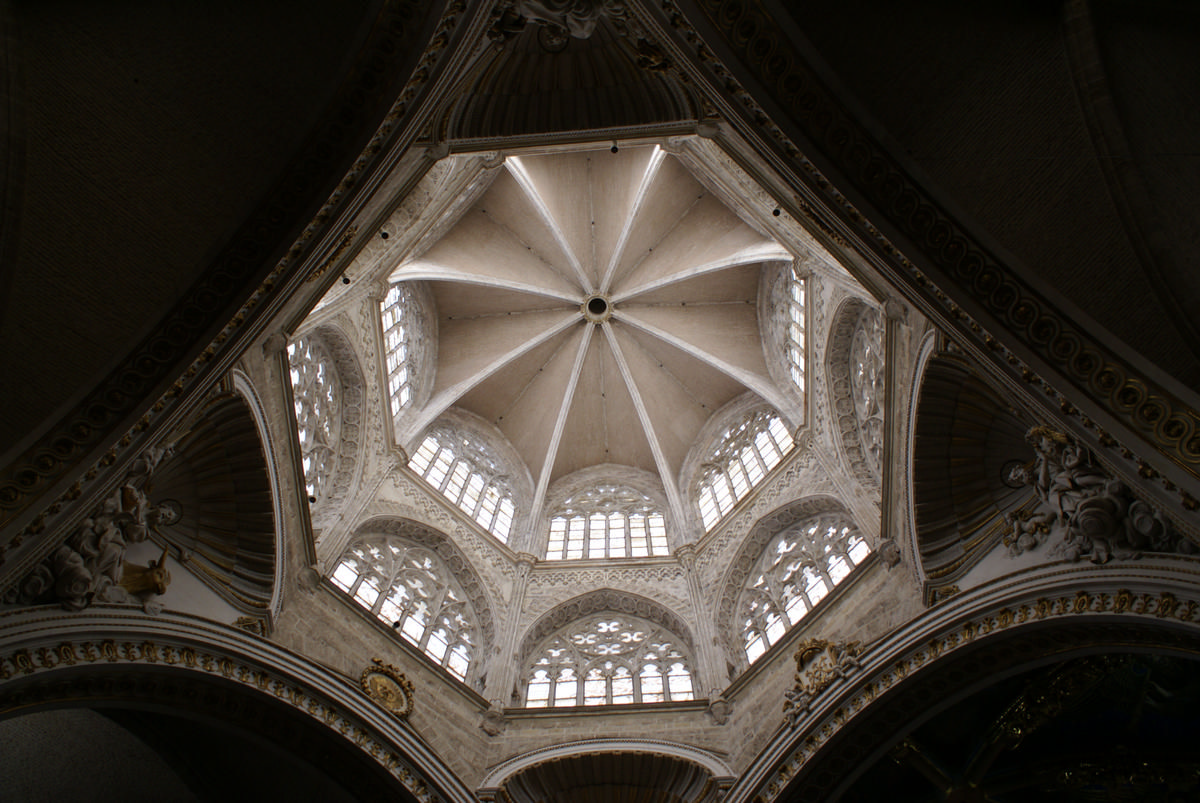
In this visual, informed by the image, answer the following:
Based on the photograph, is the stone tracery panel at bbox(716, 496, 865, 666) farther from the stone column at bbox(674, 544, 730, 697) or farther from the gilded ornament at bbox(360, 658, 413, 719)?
the gilded ornament at bbox(360, 658, 413, 719)

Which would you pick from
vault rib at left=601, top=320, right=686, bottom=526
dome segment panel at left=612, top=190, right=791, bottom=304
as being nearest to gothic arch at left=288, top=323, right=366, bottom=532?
vault rib at left=601, top=320, right=686, bottom=526

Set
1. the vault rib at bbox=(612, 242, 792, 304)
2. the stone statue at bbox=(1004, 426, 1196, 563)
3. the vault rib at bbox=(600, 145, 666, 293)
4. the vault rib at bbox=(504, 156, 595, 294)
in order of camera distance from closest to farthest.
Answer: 1. the stone statue at bbox=(1004, 426, 1196, 563)
2. the vault rib at bbox=(612, 242, 792, 304)
3. the vault rib at bbox=(600, 145, 666, 293)
4. the vault rib at bbox=(504, 156, 595, 294)

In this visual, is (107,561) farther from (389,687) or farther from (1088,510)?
(1088,510)

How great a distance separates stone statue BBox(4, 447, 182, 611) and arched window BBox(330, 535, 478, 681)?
3759mm

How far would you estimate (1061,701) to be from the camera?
8.98 m

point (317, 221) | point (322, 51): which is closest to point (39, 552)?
point (317, 221)

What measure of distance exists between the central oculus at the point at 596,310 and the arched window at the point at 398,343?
4518mm

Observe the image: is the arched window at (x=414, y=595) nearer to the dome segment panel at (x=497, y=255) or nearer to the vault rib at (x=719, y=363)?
the dome segment panel at (x=497, y=255)

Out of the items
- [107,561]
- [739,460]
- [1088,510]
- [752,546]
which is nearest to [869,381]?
[752,546]

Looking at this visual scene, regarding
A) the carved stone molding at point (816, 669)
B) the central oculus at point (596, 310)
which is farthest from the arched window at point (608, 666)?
the central oculus at point (596, 310)

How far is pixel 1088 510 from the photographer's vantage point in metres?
6.96

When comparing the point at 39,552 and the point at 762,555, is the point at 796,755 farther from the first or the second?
the point at 39,552

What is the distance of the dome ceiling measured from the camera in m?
18.1

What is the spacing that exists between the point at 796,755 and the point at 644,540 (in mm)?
7160
